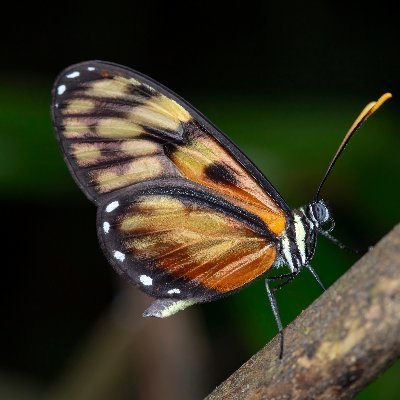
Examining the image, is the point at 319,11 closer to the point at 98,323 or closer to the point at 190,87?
the point at 190,87

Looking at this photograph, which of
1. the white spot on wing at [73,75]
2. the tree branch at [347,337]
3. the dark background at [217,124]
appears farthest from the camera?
the dark background at [217,124]

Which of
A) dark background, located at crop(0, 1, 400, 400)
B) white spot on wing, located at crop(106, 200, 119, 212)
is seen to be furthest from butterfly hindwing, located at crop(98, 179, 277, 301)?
dark background, located at crop(0, 1, 400, 400)

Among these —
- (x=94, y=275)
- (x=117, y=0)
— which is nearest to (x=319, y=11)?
(x=117, y=0)

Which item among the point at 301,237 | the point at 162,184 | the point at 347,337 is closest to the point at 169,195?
the point at 162,184

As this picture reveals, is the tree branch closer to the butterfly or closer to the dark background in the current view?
the butterfly

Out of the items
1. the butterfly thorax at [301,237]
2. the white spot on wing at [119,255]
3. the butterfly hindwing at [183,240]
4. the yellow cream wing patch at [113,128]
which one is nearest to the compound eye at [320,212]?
the butterfly thorax at [301,237]

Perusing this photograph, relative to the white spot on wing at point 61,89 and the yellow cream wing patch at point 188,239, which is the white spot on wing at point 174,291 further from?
the white spot on wing at point 61,89
